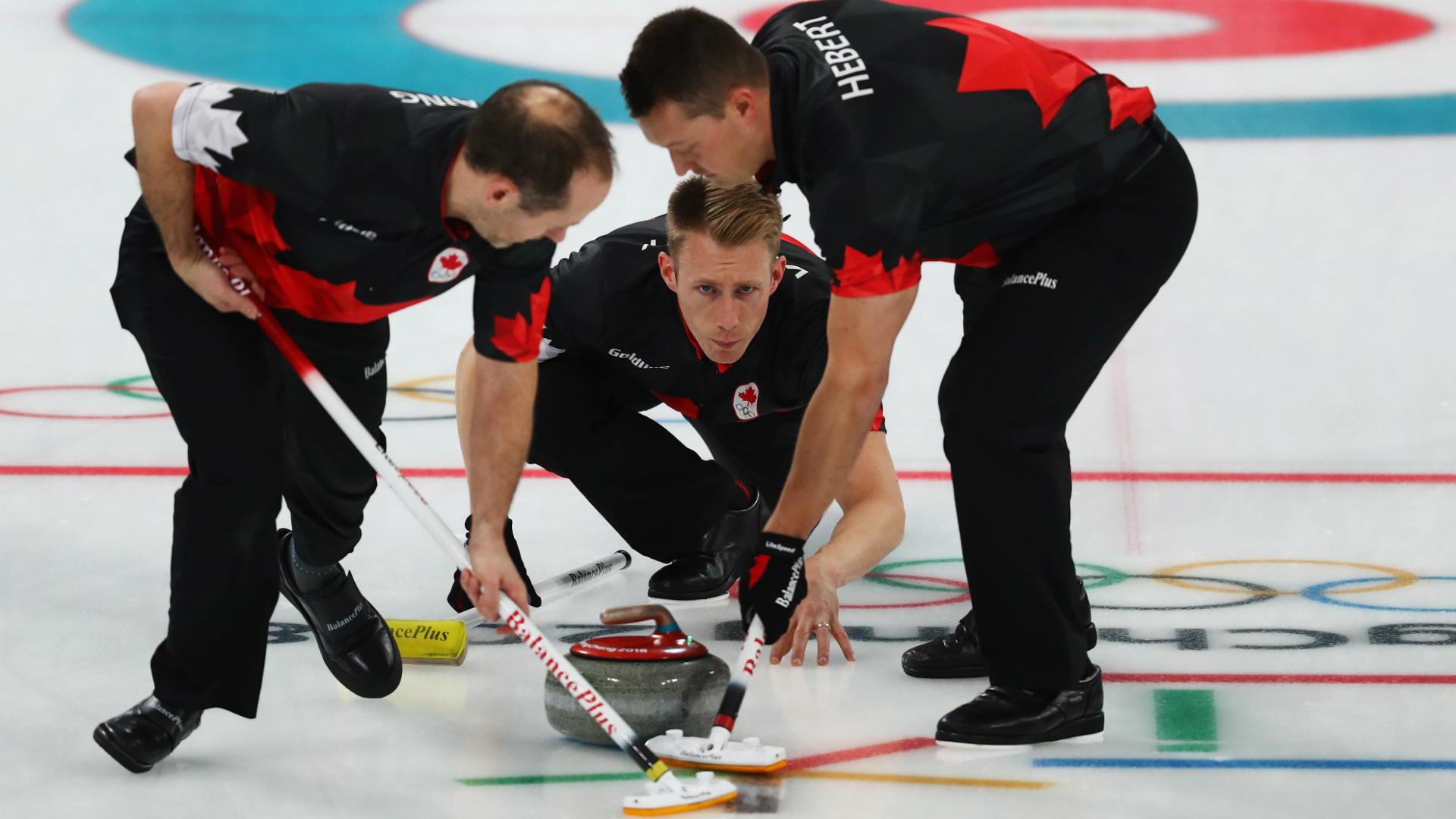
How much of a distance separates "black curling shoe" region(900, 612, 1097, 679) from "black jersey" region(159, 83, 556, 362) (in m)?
0.95

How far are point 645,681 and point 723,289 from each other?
906 millimetres

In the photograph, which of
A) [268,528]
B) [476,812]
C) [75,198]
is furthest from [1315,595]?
[75,198]

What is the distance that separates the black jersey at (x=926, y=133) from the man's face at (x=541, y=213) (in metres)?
0.32

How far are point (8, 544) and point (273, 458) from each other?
1504 millimetres

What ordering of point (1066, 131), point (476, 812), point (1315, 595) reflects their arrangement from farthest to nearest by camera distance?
point (1315, 595) < point (1066, 131) < point (476, 812)

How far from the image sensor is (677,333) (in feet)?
11.5

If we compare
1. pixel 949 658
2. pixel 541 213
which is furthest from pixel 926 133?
pixel 949 658

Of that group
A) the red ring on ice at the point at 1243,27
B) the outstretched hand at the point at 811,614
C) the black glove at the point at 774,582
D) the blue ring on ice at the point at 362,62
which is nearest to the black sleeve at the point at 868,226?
the black glove at the point at 774,582

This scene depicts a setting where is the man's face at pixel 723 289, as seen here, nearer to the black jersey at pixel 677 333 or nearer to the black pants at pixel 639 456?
the black jersey at pixel 677 333

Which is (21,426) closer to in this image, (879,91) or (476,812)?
(476,812)

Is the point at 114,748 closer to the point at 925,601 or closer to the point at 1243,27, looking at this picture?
the point at 925,601

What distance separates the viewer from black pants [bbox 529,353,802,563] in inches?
144

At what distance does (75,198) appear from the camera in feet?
21.9

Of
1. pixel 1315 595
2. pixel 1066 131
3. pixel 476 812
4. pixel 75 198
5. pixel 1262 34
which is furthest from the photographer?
pixel 1262 34
